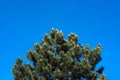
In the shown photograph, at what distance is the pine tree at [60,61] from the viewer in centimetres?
3688

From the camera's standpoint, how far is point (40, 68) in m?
37.2

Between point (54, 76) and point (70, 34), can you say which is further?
point (70, 34)

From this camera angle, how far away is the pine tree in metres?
36.9

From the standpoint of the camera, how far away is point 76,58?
38.1m

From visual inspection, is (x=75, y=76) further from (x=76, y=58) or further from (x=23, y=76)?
(x=23, y=76)

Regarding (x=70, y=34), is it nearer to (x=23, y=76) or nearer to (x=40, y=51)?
(x=40, y=51)

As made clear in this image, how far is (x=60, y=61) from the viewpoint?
3706 cm

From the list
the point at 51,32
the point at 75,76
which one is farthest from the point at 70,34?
the point at 75,76
